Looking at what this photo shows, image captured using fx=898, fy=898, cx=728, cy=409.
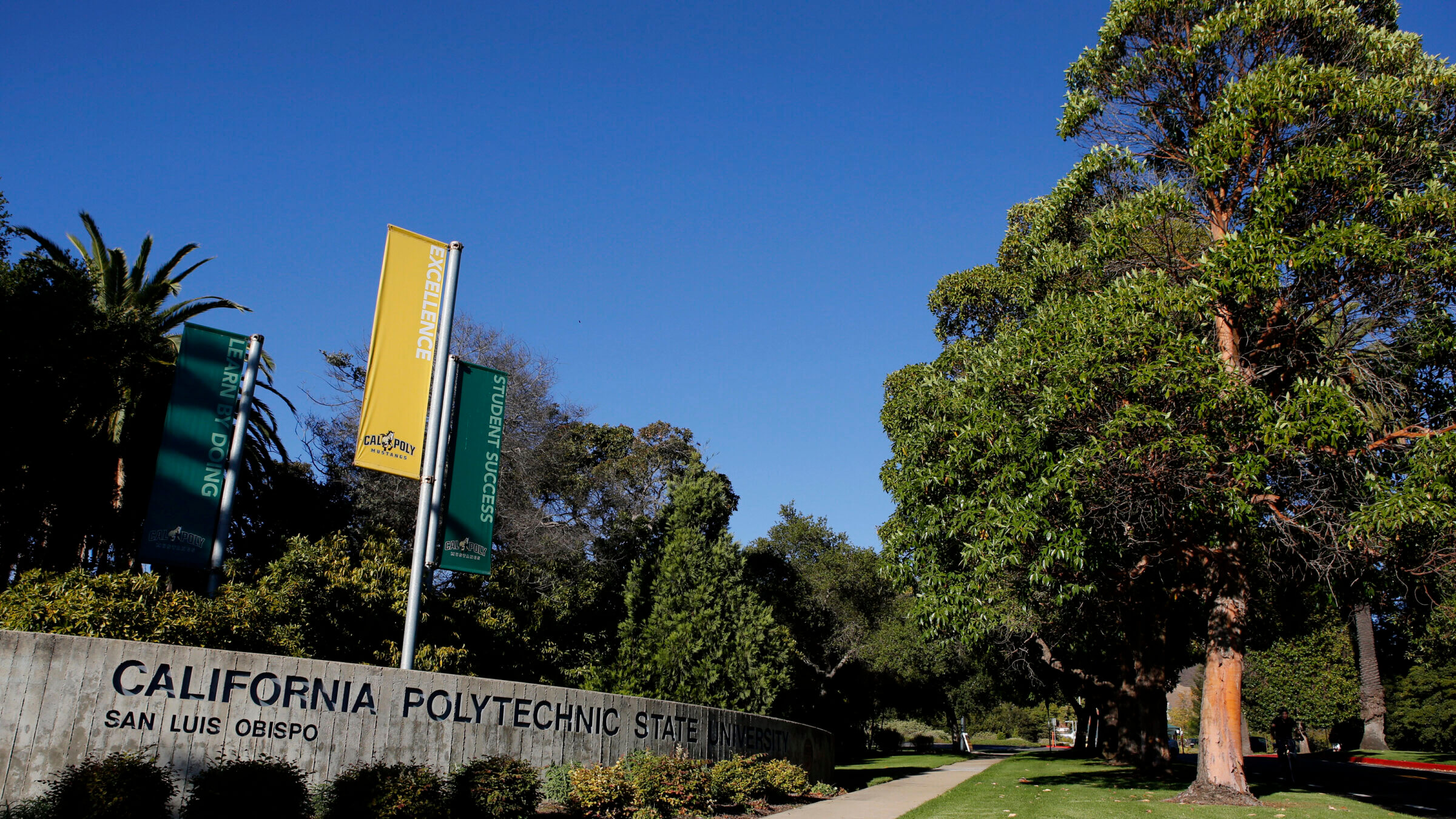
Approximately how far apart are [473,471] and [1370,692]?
49622mm

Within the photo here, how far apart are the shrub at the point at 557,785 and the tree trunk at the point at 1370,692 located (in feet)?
149

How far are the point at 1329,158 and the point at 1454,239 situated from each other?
2.72 m

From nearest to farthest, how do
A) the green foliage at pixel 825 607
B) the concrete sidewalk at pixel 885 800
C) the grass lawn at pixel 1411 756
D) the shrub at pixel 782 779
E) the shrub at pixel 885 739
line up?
the concrete sidewalk at pixel 885 800, the shrub at pixel 782 779, the grass lawn at pixel 1411 756, the green foliage at pixel 825 607, the shrub at pixel 885 739

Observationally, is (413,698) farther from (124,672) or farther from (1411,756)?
(1411,756)

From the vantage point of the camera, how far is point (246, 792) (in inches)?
346

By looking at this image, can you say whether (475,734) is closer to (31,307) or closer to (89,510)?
(31,307)

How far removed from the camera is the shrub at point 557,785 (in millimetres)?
12469

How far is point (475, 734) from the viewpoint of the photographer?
11906 millimetres

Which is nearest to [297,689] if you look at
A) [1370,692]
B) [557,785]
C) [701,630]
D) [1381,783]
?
[557,785]

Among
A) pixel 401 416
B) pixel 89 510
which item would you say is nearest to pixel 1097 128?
pixel 401 416

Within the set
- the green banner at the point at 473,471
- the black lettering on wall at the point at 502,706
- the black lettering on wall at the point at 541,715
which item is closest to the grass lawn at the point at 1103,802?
the black lettering on wall at the point at 541,715

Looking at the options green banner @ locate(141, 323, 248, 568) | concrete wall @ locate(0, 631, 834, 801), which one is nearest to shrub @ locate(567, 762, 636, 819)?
concrete wall @ locate(0, 631, 834, 801)

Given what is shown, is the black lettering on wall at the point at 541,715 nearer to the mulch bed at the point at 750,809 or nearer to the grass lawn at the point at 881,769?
the mulch bed at the point at 750,809

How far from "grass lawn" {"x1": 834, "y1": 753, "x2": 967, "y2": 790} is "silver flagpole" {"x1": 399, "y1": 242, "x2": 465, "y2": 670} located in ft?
47.0
